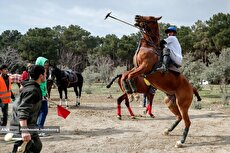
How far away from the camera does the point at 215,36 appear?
44375mm

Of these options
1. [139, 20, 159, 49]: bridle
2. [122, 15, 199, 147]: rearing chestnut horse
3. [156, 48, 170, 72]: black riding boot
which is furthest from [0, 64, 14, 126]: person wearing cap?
[156, 48, 170, 72]: black riding boot

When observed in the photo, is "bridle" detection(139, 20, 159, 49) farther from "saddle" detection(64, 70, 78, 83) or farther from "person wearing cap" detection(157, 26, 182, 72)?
"saddle" detection(64, 70, 78, 83)

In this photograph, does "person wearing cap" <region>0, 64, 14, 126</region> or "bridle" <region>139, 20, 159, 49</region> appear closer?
"bridle" <region>139, 20, 159, 49</region>

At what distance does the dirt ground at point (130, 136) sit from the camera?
20.4ft

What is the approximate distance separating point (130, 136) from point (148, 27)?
2738 millimetres

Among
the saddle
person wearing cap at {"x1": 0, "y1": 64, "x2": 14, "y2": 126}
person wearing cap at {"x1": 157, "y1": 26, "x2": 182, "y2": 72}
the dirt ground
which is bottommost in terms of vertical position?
the dirt ground

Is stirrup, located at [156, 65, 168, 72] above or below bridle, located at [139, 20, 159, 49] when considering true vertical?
below

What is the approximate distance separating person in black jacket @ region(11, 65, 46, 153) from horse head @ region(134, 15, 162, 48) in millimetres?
3354

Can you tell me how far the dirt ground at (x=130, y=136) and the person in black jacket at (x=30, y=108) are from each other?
6.90ft

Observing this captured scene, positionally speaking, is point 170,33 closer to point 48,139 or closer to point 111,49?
point 48,139

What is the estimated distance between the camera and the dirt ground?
6230mm

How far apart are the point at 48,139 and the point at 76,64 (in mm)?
42701

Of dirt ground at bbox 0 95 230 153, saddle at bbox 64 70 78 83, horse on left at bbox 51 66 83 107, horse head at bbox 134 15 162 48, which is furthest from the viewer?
saddle at bbox 64 70 78 83

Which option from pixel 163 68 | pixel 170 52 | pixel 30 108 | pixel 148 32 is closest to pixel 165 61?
pixel 163 68
